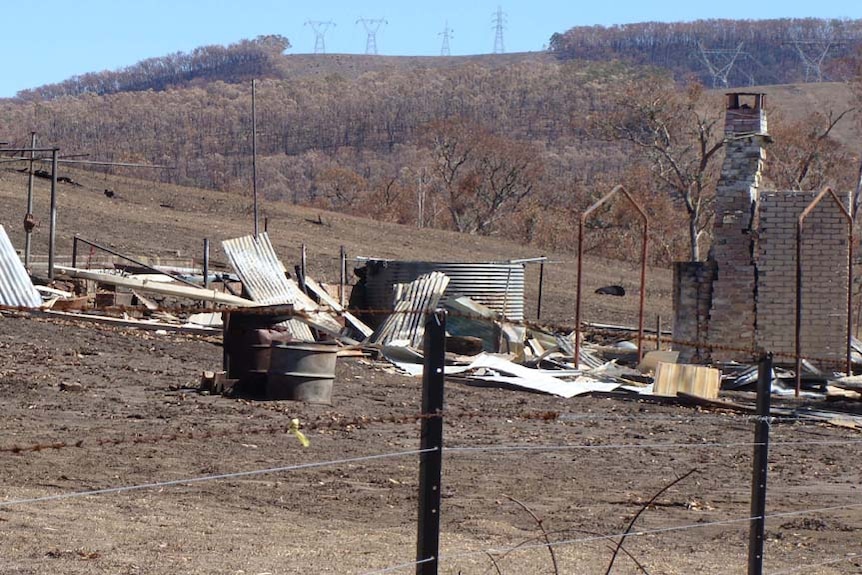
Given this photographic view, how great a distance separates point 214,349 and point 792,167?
35.3 metres

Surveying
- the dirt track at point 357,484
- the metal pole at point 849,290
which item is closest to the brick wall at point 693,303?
the metal pole at point 849,290

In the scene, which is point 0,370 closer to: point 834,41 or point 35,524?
point 35,524

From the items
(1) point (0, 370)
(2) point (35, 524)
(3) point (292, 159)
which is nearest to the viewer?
(2) point (35, 524)

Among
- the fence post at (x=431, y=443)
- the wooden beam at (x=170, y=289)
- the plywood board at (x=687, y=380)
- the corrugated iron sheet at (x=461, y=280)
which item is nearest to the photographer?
the fence post at (x=431, y=443)

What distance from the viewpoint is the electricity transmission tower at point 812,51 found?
16838 cm

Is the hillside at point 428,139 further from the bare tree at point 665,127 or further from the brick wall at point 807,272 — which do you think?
the brick wall at point 807,272

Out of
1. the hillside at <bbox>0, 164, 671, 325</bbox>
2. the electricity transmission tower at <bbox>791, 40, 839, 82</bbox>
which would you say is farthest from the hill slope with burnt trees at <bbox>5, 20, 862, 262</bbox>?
the electricity transmission tower at <bbox>791, 40, 839, 82</bbox>

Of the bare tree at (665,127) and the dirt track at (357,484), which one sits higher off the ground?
the bare tree at (665,127)

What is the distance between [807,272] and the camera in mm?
18562

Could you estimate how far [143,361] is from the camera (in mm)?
16016

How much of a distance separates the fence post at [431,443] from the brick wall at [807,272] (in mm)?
15066

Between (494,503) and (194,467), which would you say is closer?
(494,503)

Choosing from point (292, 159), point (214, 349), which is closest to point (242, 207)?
point (214, 349)

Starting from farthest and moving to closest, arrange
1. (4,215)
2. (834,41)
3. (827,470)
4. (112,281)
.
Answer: (834,41), (4,215), (112,281), (827,470)
